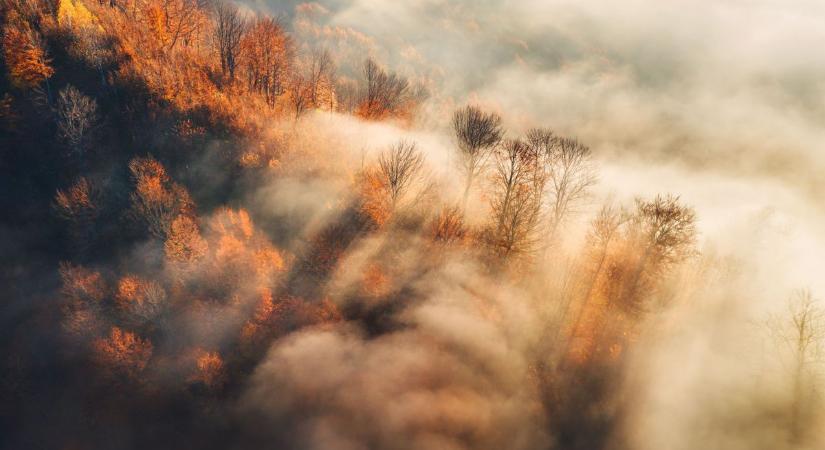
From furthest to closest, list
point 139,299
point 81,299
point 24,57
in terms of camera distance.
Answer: point 24,57 < point 139,299 < point 81,299

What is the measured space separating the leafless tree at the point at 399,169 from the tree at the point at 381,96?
13141 mm

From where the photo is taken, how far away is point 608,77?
163 metres

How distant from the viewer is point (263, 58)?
210 ft

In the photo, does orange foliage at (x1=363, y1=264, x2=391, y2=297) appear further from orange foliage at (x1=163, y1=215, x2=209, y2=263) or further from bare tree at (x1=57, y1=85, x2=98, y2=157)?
bare tree at (x1=57, y1=85, x2=98, y2=157)

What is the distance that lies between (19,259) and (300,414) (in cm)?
3303

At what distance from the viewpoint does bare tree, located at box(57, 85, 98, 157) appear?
4741cm

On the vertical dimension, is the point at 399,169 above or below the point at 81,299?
above

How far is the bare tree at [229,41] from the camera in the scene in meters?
61.9

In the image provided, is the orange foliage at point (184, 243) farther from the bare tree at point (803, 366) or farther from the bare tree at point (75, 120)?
the bare tree at point (803, 366)

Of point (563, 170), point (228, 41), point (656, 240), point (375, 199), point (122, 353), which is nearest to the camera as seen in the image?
point (122, 353)

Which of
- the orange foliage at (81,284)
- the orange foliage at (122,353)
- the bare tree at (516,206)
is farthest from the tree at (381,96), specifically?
the orange foliage at (122,353)

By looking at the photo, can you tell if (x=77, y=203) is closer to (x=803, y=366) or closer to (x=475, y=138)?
(x=475, y=138)

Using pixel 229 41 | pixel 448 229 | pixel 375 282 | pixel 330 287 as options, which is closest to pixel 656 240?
pixel 448 229

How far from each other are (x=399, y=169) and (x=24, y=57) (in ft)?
152
